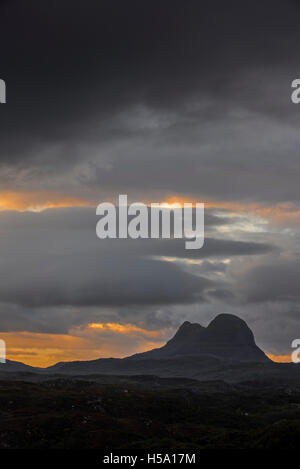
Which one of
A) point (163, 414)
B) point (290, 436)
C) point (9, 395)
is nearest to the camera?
point (290, 436)

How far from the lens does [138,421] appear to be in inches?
2972

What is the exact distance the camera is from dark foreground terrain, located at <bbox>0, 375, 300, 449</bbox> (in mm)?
54719

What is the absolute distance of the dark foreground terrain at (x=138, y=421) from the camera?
5472 centimetres

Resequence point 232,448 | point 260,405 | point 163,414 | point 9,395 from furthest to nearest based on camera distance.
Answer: point 260,405 → point 9,395 → point 163,414 → point 232,448

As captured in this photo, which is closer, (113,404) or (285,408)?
(113,404)

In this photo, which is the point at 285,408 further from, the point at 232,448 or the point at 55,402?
the point at 232,448

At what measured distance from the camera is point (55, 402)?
287 feet

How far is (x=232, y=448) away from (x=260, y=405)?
5574 cm
